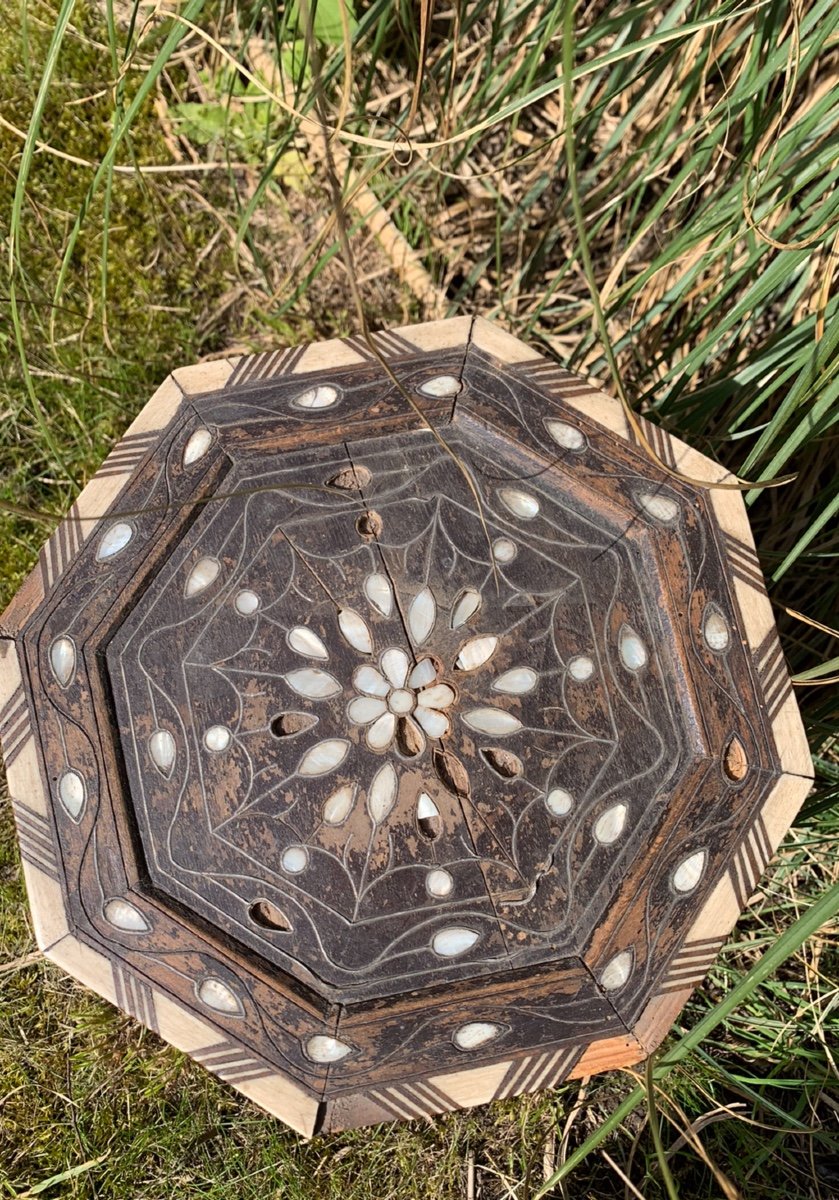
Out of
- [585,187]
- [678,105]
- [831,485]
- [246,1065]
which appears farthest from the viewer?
[585,187]

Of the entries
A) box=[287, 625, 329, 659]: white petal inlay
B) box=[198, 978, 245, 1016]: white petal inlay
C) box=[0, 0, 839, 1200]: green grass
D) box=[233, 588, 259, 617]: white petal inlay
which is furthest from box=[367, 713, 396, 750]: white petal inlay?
box=[0, 0, 839, 1200]: green grass

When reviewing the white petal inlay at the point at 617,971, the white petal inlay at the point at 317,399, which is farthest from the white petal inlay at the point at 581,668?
the white petal inlay at the point at 317,399

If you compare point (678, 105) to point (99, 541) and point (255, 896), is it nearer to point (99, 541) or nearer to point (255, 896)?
point (99, 541)

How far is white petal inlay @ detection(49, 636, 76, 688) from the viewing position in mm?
1155

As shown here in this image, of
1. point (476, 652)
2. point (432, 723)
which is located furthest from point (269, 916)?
point (476, 652)

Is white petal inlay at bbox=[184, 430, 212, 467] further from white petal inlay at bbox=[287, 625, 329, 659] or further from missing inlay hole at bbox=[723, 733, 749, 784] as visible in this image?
missing inlay hole at bbox=[723, 733, 749, 784]

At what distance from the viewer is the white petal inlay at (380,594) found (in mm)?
1185

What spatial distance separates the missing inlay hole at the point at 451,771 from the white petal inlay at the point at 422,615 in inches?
5.7

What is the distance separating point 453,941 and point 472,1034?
0.11 m

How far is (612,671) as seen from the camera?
3.86 feet

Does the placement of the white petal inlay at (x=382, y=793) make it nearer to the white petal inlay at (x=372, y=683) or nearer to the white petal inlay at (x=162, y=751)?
the white petal inlay at (x=372, y=683)

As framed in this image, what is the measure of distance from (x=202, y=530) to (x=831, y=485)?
105cm

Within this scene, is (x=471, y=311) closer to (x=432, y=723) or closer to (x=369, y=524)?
(x=369, y=524)

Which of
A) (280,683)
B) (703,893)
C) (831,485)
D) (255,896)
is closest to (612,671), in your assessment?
(703,893)
